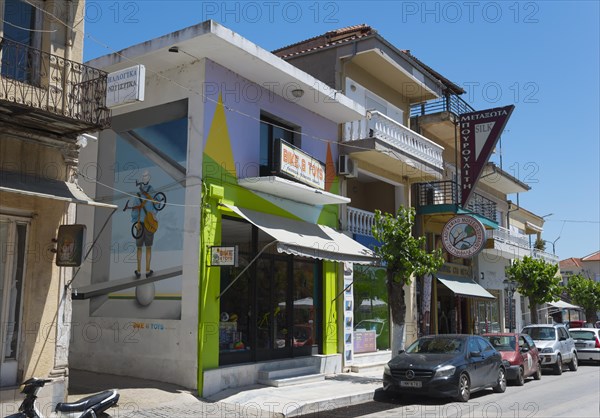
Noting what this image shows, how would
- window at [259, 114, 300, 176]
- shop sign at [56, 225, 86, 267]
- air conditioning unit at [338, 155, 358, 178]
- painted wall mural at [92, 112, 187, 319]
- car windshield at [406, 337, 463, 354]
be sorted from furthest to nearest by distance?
air conditioning unit at [338, 155, 358, 178]
window at [259, 114, 300, 176]
car windshield at [406, 337, 463, 354]
painted wall mural at [92, 112, 187, 319]
shop sign at [56, 225, 86, 267]

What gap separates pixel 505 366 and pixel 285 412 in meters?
7.67

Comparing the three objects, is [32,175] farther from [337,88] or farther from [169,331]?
[337,88]

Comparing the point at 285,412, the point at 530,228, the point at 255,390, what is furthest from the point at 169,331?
the point at 530,228

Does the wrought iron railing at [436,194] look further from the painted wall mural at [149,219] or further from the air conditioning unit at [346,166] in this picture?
the painted wall mural at [149,219]

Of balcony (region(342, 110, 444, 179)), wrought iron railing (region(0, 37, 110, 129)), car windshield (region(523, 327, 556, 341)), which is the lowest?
car windshield (region(523, 327, 556, 341))

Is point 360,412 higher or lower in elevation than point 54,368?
lower

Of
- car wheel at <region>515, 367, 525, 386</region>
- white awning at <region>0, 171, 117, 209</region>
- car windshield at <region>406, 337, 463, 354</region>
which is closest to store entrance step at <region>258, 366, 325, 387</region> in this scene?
car windshield at <region>406, 337, 463, 354</region>

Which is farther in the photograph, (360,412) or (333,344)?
(333,344)

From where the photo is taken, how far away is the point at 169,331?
12938mm

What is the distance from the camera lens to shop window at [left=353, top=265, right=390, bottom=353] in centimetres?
1867

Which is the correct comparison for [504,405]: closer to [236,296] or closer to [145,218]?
[236,296]

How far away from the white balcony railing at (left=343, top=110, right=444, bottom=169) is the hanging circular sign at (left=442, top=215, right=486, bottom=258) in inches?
90.9

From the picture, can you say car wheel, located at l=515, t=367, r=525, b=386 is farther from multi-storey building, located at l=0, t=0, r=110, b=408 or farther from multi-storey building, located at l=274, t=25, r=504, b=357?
multi-storey building, located at l=0, t=0, r=110, b=408

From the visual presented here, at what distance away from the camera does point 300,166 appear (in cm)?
1508
